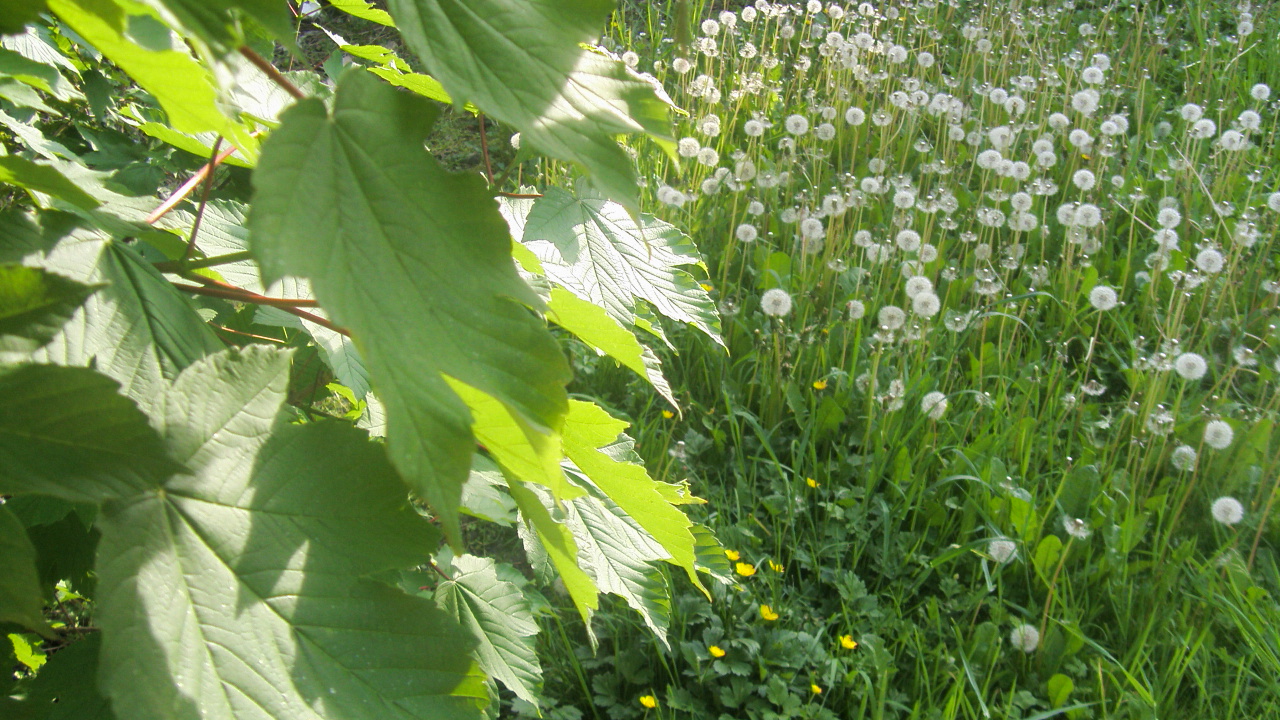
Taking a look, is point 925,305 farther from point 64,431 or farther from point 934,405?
point 64,431

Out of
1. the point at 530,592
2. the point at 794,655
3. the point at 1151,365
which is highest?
the point at 1151,365

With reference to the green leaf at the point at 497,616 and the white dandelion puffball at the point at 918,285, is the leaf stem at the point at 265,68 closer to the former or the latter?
the green leaf at the point at 497,616

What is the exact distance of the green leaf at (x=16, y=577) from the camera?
436 millimetres

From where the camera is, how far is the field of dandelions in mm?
1804

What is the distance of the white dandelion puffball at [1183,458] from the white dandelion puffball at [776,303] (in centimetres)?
99

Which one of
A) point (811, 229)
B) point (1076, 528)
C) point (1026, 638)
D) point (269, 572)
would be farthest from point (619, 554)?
point (811, 229)

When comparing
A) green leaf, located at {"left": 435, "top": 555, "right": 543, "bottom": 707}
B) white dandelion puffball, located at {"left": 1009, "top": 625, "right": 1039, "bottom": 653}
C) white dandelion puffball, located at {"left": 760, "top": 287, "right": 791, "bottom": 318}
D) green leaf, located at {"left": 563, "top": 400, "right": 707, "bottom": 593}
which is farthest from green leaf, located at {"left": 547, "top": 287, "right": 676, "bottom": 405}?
white dandelion puffball, located at {"left": 760, "top": 287, "right": 791, "bottom": 318}

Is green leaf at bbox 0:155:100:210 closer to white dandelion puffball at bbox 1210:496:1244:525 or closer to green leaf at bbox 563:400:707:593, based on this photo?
green leaf at bbox 563:400:707:593

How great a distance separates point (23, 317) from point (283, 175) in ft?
0.49

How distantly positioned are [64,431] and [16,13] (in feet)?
0.64

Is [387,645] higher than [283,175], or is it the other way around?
[283,175]

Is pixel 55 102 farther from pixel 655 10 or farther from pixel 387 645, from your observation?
pixel 655 10

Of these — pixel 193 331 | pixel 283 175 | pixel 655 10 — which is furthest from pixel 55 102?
pixel 655 10

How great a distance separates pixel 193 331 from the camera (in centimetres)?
55
